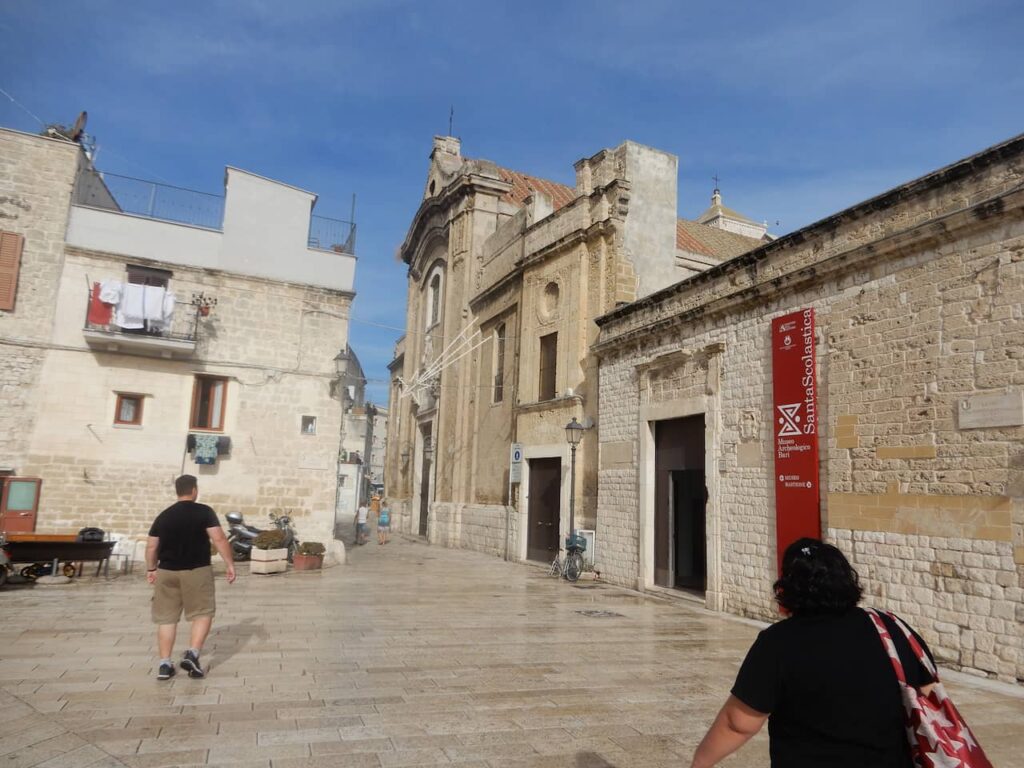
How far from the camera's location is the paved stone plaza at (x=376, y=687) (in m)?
4.46

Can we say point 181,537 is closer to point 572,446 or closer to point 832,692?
point 832,692

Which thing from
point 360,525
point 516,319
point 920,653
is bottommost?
point 360,525

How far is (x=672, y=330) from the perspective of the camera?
13.0 meters

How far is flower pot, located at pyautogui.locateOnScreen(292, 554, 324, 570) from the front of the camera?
47.1 feet

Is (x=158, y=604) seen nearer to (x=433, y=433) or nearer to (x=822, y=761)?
(x=822, y=761)

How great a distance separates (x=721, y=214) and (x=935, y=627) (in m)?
29.1

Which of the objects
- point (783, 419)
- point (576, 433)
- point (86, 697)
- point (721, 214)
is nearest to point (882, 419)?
point (783, 419)

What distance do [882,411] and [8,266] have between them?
628 inches

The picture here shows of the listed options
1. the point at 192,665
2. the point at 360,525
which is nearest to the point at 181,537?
the point at 192,665

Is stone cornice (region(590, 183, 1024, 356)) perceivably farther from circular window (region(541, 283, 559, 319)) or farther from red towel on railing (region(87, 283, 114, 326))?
red towel on railing (region(87, 283, 114, 326))

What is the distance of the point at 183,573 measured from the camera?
20.2 feet

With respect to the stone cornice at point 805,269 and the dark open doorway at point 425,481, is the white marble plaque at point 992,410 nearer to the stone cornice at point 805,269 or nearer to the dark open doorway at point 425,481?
the stone cornice at point 805,269

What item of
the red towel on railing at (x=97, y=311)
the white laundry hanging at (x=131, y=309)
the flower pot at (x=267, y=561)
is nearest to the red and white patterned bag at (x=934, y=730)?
the flower pot at (x=267, y=561)

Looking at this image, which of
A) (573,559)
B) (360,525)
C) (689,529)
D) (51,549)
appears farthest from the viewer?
(360,525)
